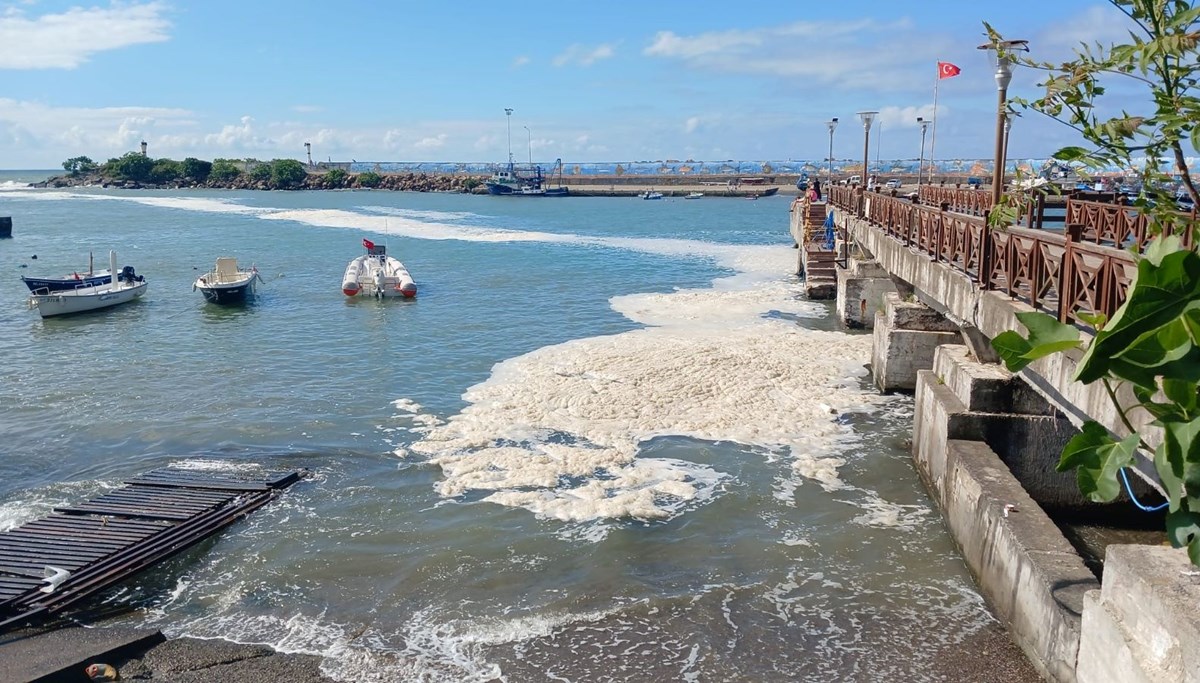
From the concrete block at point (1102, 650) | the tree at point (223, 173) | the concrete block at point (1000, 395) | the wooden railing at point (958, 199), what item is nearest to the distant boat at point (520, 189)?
the tree at point (223, 173)

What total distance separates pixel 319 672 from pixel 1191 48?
8.39 metres

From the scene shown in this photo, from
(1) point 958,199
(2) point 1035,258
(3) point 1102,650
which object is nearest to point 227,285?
(1) point 958,199

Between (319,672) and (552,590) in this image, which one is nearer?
(319,672)

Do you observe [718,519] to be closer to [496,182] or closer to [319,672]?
[319,672]

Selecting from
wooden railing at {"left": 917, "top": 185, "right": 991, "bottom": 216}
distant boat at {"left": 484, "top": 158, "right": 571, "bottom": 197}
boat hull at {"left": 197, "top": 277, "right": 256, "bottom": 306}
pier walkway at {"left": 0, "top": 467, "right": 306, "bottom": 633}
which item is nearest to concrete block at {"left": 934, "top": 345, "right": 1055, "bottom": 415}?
pier walkway at {"left": 0, "top": 467, "right": 306, "bottom": 633}

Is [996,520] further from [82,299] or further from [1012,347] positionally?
[82,299]

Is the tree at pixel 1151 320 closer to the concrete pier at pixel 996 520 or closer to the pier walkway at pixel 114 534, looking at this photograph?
the concrete pier at pixel 996 520

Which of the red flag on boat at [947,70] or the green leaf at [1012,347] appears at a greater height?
the red flag on boat at [947,70]

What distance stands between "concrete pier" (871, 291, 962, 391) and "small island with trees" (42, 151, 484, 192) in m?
138

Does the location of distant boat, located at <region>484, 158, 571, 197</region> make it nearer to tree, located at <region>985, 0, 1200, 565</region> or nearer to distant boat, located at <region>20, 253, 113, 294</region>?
distant boat, located at <region>20, 253, 113, 294</region>

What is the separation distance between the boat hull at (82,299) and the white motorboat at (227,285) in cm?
256

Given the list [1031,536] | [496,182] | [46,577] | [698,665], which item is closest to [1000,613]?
[1031,536]

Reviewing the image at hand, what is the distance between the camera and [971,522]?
9.87m

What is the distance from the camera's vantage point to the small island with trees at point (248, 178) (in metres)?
159
